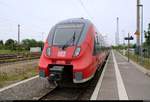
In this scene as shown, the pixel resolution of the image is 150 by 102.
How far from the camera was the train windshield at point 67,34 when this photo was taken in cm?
1052

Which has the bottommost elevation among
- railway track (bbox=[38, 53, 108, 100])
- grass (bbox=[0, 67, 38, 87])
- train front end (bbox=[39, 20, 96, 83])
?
railway track (bbox=[38, 53, 108, 100])

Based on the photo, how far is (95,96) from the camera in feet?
30.8

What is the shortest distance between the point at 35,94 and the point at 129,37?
23.8 meters

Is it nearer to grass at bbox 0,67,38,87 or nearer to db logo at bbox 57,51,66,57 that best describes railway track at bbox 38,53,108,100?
db logo at bbox 57,51,66,57

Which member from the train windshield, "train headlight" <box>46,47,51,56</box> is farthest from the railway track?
the train windshield

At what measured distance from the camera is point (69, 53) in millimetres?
10008

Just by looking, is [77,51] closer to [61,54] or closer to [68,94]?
[61,54]

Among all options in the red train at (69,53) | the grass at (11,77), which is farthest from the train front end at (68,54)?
the grass at (11,77)

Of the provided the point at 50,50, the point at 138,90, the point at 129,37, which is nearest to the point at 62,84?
the point at 50,50

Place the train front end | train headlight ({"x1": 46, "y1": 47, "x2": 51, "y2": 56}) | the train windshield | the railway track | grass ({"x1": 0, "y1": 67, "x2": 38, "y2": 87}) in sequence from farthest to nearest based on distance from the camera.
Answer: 1. grass ({"x1": 0, "y1": 67, "x2": 38, "y2": 87})
2. the train windshield
3. train headlight ({"x1": 46, "y1": 47, "x2": 51, "y2": 56})
4. the train front end
5. the railway track

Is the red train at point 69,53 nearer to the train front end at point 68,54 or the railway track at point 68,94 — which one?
the train front end at point 68,54

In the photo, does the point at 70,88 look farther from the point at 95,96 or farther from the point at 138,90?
the point at 138,90

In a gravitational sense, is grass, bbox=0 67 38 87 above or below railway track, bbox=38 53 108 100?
above

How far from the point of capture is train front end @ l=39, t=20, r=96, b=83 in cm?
958
